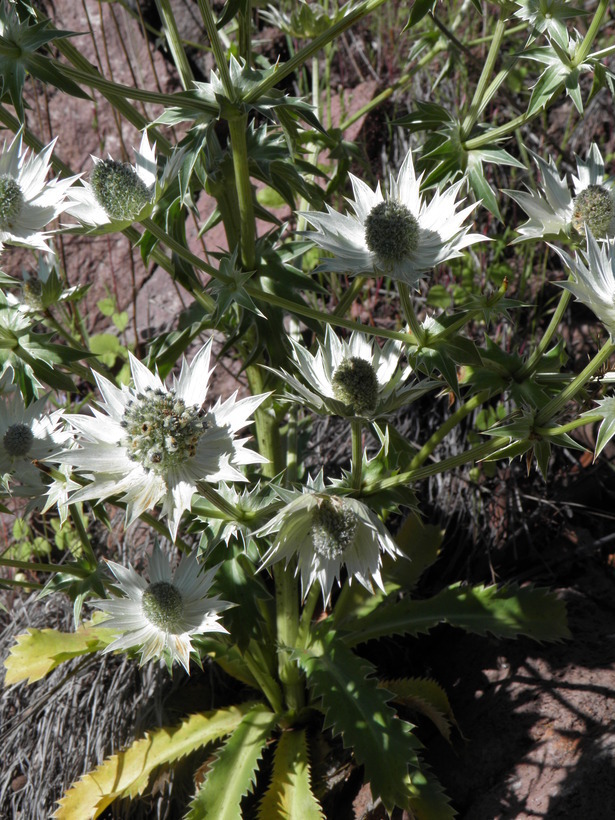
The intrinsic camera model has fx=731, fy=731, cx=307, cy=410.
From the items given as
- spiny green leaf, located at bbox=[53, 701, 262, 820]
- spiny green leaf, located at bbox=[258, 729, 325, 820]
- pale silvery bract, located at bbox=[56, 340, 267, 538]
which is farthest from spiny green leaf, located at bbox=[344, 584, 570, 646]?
pale silvery bract, located at bbox=[56, 340, 267, 538]

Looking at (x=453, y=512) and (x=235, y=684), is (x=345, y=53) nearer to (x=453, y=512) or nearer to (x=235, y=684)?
(x=453, y=512)

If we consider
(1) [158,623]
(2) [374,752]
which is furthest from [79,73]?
(2) [374,752]

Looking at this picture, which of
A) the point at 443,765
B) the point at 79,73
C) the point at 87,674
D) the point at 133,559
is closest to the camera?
the point at 79,73

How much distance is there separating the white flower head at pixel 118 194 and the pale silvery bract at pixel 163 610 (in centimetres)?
80

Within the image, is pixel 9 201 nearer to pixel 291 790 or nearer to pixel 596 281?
pixel 596 281

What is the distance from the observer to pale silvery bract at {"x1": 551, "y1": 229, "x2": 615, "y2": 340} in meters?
1.35

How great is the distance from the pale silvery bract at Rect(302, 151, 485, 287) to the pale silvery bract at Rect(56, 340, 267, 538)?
357 mm

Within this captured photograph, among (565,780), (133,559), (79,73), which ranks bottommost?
(565,780)

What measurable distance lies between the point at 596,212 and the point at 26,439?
145cm

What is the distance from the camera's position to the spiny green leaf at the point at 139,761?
6.65ft

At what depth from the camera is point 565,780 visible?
6.33 feet

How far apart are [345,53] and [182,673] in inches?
122

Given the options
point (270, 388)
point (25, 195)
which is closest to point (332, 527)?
point (270, 388)

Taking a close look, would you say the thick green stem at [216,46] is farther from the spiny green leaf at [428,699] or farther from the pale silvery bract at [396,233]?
the spiny green leaf at [428,699]
